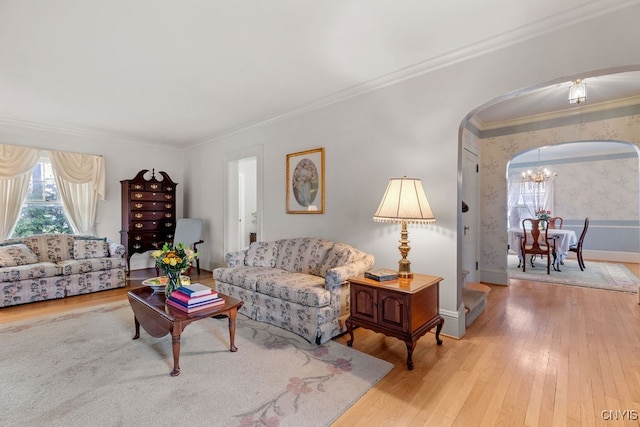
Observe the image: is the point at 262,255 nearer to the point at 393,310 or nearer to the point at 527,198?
the point at 393,310

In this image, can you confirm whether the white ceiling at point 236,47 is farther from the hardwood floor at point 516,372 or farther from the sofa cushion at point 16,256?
the hardwood floor at point 516,372

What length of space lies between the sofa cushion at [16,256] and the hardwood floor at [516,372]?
606mm

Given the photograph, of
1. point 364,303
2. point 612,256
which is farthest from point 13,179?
point 612,256

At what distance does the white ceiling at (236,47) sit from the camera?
2.09 meters

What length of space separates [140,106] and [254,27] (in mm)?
2551

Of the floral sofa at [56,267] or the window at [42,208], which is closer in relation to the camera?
the floral sofa at [56,267]

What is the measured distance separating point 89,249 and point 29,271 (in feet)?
2.57

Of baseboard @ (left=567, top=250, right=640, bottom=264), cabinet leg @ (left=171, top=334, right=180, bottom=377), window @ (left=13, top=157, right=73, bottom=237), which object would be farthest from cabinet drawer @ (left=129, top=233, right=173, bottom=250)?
baseboard @ (left=567, top=250, right=640, bottom=264)

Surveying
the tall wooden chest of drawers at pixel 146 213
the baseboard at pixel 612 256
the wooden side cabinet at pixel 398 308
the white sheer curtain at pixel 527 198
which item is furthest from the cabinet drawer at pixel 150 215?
the baseboard at pixel 612 256

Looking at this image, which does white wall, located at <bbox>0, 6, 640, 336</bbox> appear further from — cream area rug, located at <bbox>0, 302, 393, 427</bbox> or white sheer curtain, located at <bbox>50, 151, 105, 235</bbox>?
cream area rug, located at <bbox>0, 302, 393, 427</bbox>

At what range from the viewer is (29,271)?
3.80m

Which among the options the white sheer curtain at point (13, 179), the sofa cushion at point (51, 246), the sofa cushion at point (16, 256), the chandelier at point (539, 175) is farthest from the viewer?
the chandelier at point (539, 175)

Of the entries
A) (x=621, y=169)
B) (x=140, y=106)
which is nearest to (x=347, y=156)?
(x=140, y=106)

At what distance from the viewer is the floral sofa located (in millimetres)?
3756
